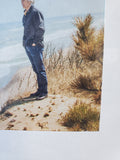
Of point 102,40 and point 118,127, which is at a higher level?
point 102,40

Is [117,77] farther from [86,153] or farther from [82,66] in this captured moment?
[86,153]

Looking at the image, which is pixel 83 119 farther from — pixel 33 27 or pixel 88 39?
pixel 33 27

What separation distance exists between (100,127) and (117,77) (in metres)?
0.57

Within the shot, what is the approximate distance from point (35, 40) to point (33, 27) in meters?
0.13

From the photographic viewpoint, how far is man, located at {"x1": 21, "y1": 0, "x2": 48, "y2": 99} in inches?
85.2

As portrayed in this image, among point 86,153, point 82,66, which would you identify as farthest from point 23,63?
point 86,153

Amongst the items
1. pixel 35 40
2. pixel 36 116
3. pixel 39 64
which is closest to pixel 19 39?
pixel 35 40

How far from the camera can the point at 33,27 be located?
86.0 inches

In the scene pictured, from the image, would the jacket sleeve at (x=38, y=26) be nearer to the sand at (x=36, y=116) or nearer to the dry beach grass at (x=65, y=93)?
the dry beach grass at (x=65, y=93)

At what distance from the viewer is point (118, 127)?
226 cm

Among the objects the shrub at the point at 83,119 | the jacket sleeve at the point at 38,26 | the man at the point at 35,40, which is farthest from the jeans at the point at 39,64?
the shrub at the point at 83,119

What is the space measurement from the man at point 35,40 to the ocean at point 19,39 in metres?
0.05

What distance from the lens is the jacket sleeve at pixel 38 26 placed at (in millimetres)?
2170

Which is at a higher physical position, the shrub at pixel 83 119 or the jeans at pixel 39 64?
the jeans at pixel 39 64
